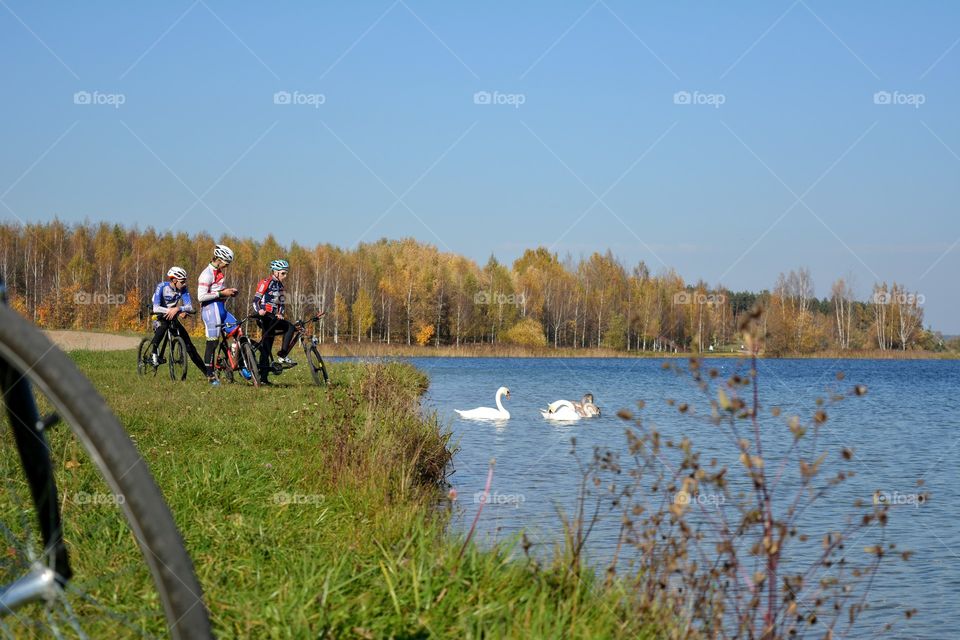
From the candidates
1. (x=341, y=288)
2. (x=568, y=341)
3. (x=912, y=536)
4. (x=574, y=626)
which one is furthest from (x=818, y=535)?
(x=568, y=341)

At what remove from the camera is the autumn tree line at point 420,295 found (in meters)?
84.2

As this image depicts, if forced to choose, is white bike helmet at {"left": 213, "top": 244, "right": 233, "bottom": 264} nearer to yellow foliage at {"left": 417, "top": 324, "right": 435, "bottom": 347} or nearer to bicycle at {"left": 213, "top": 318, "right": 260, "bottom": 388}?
bicycle at {"left": 213, "top": 318, "right": 260, "bottom": 388}

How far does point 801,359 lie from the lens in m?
106

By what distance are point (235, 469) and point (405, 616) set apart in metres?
3.76

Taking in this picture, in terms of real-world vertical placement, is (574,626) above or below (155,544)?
below

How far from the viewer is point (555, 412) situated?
2403 cm

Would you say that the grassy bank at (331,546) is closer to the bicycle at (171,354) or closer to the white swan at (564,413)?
the bicycle at (171,354)

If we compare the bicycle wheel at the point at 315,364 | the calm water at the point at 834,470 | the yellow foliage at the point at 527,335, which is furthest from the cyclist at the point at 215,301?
the yellow foliage at the point at 527,335

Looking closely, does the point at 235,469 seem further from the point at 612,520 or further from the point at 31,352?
the point at 31,352

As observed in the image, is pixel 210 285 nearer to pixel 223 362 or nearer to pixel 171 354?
pixel 223 362

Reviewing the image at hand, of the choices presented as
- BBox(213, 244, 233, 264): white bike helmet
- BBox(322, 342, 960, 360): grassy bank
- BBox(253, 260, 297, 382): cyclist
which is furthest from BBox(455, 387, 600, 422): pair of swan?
BBox(322, 342, 960, 360): grassy bank

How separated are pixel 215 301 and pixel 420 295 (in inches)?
3099

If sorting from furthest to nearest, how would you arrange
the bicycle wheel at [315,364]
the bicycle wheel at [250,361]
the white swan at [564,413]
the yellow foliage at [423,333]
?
the yellow foliage at [423,333], the white swan at [564,413], the bicycle wheel at [315,364], the bicycle wheel at [250,361]

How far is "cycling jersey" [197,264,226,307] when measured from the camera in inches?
628
